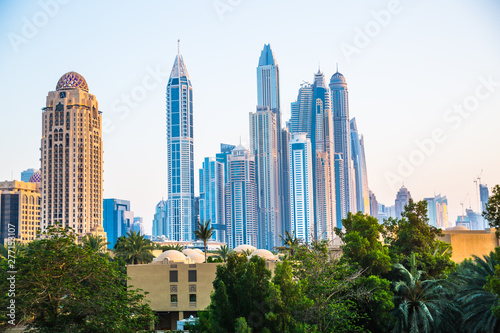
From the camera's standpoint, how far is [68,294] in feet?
94.4

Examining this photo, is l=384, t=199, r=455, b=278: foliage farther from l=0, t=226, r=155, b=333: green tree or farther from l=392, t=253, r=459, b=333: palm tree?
l=0, t=226, r=155, b=333: green tree

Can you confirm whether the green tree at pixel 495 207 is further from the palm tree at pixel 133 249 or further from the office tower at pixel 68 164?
the office tower at pixel 68 164

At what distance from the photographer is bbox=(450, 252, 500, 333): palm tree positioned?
112ft

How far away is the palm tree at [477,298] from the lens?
34125mm

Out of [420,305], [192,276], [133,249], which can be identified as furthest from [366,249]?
[133,249]

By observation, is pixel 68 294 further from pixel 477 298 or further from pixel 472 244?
pixel 472 244

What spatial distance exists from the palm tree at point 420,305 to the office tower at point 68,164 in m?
123

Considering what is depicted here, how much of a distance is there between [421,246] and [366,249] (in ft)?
24.0

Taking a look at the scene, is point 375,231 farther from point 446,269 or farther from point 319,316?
point 319,316

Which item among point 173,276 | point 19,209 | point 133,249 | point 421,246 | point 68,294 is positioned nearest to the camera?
point 68,294

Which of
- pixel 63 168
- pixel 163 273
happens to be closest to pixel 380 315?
pixel 163 273

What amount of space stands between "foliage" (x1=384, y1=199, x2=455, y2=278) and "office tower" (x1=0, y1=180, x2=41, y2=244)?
148222 mm

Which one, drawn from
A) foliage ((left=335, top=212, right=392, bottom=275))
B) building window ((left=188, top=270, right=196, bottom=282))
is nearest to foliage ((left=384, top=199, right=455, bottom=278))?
foliage ((left=335, top=212, right=392, bottom=275))

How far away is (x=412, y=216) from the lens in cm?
4788
